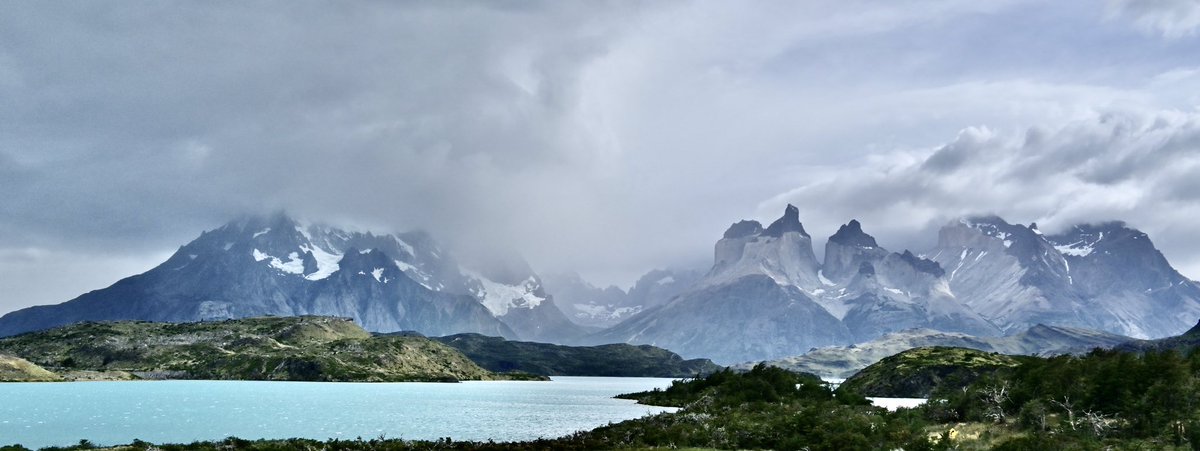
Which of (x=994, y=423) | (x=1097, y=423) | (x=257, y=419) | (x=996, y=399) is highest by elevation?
(x=996, y=399)

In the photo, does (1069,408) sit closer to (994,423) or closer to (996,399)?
(994,423)

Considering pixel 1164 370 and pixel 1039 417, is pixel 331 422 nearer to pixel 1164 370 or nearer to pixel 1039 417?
pixel 1039 417

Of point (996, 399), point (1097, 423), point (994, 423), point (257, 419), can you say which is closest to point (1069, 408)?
point (994, 423)

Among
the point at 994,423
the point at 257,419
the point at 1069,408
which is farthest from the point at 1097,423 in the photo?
the point at 257,419

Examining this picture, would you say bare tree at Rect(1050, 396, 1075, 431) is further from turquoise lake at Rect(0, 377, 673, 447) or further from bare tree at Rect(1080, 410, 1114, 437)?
turquoise lake at Rect(0, 377, 673, 447)

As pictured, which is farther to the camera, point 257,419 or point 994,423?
point 257,419

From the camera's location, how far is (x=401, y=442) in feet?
285

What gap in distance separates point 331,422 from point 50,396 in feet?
336

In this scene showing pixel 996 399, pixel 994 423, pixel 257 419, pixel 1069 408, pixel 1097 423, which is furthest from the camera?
pixel 257 419

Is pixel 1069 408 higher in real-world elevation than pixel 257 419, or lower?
higher

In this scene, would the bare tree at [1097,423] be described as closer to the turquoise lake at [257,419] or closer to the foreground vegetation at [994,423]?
the foreground vegetation at [994,423]

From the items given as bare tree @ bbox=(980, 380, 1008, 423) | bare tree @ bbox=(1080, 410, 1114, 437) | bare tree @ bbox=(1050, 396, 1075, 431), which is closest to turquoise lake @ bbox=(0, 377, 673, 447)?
bare tree @ bbox=(980, 380, 1008, 423)

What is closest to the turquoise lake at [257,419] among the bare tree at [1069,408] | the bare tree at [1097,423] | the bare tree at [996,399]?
the bare tree at [996,399]

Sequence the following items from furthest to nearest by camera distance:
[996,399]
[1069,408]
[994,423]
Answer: [996,399] → [994,423] → [1069,408]
